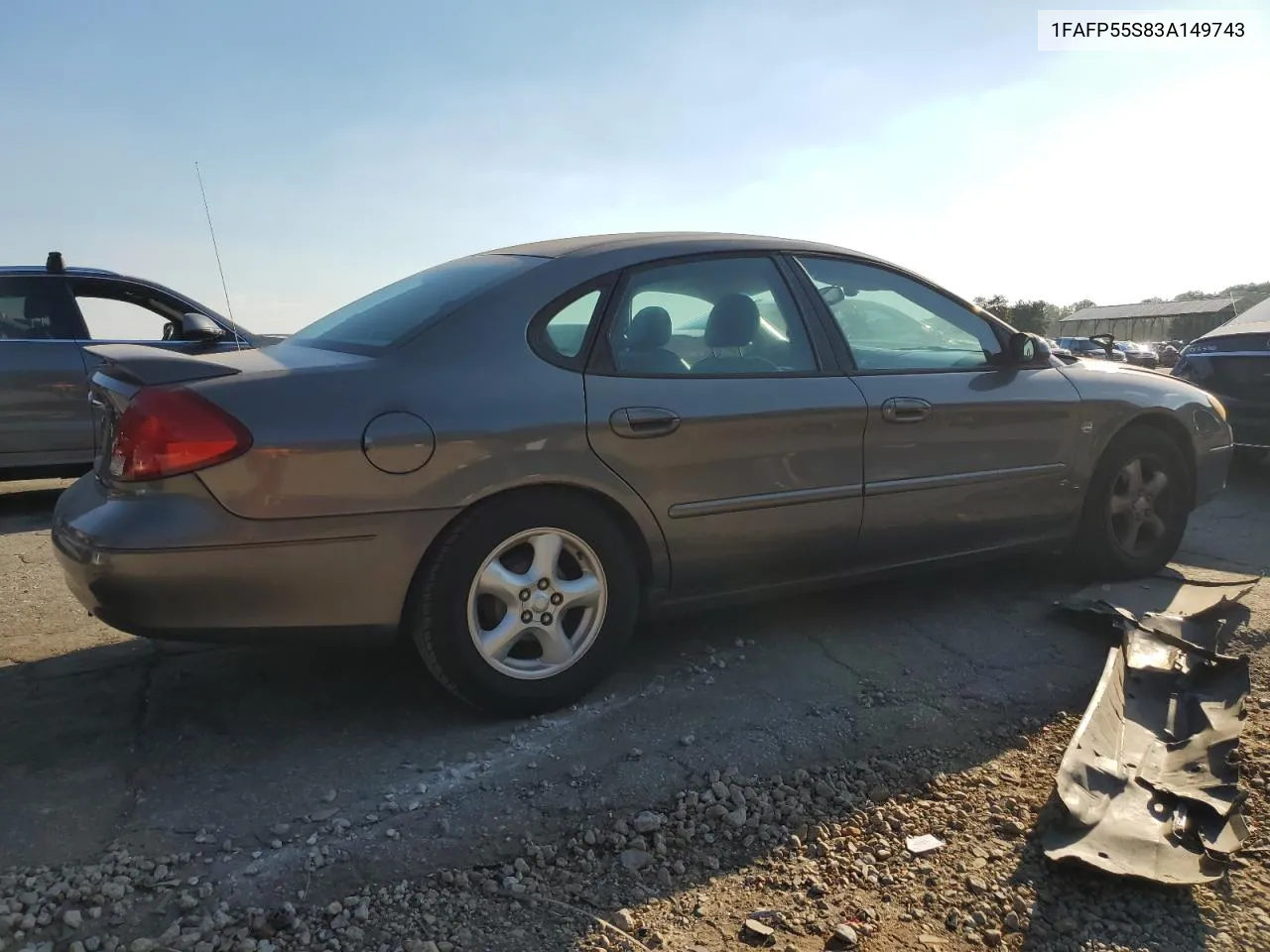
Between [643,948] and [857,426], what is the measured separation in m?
2.05

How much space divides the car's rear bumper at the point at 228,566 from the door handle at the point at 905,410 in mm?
1714

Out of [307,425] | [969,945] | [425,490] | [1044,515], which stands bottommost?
[969,945]

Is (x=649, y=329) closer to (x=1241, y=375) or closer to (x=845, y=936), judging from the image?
(x=845, y=936)

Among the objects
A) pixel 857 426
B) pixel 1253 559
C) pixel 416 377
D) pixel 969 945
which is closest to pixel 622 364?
pixel 416 377

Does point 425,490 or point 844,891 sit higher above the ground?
point 425,490

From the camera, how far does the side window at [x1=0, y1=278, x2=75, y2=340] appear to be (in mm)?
6367

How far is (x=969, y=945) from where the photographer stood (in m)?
1.96

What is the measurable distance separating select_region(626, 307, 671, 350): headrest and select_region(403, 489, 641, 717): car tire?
57 cm

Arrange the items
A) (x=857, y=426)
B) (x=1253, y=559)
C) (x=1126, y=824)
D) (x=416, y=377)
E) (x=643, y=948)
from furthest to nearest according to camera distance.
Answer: (x=1253, y=559) → (x=857, y=426) → (x=416, y=377) → (x=1126, y=824) → (x=643, y=948)

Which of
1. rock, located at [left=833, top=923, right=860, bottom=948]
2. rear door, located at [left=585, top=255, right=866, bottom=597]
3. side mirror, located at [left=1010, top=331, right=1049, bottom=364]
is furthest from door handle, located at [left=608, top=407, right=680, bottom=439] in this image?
side mirror, located at [left=1010, top=331, right=1049, bottom=364]

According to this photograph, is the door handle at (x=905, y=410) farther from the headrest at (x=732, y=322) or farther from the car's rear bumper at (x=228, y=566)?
the car's rear bumper at (x=228, y=566)

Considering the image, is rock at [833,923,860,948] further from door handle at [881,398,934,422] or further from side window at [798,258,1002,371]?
side window at [798,258,1002,371]

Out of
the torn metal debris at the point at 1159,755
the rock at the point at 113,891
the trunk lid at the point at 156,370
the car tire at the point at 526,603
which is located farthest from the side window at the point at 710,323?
the rock at the point at 113,891

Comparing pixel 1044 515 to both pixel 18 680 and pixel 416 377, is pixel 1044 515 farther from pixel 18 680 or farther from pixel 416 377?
pixel 18 680
